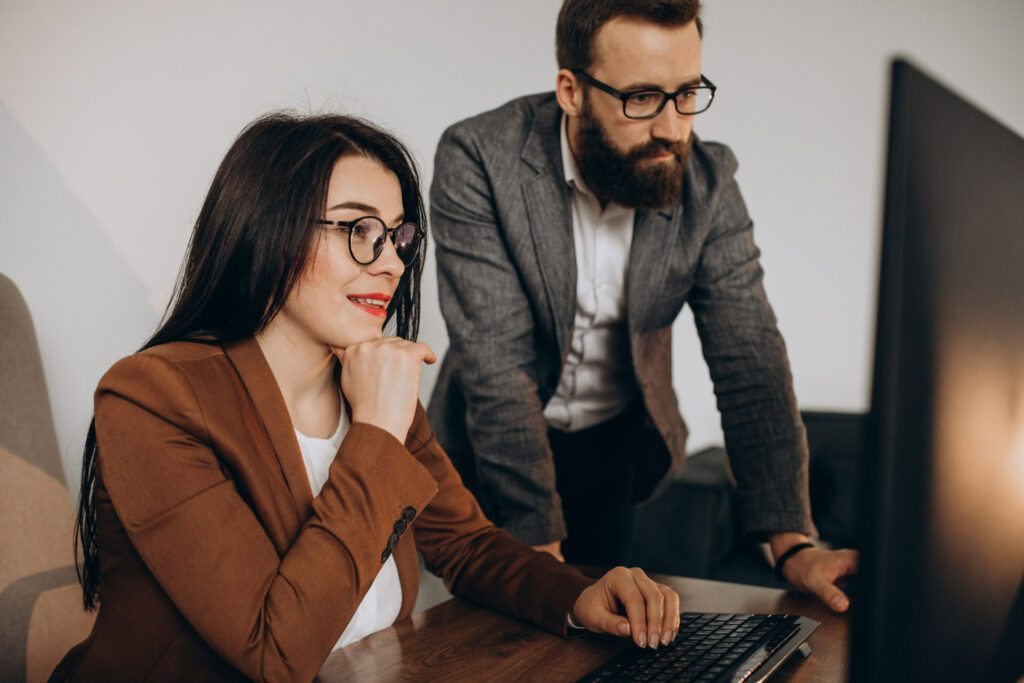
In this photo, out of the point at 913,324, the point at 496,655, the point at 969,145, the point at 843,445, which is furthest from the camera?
the point at 843,445

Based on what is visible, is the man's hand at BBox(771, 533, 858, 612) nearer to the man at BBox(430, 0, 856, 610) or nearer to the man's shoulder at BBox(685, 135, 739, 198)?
→ the man at BBox(430, 0, 856, 610)

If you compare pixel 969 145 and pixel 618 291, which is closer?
pixel 969 145

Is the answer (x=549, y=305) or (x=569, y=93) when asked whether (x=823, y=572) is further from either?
(x=569, y=93)

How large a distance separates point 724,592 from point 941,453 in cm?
83

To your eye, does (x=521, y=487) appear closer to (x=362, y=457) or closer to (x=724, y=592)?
(x=724, y=592)

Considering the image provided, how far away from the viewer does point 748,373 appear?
1.71 meters

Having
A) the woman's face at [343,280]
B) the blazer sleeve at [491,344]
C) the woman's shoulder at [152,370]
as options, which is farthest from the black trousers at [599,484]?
the woman's shoulder at [152,370]

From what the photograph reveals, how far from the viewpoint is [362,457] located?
1.10 meters

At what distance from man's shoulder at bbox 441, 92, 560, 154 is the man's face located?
0.12 metres

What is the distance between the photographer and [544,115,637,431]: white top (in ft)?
6.16

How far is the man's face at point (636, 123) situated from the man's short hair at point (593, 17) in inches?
0.6

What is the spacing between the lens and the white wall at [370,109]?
1821mm

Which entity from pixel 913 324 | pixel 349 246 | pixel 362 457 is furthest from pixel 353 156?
pixel 913 324

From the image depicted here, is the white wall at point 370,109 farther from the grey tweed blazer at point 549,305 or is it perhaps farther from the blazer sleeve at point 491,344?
the blazer sleeve at point 491,344
